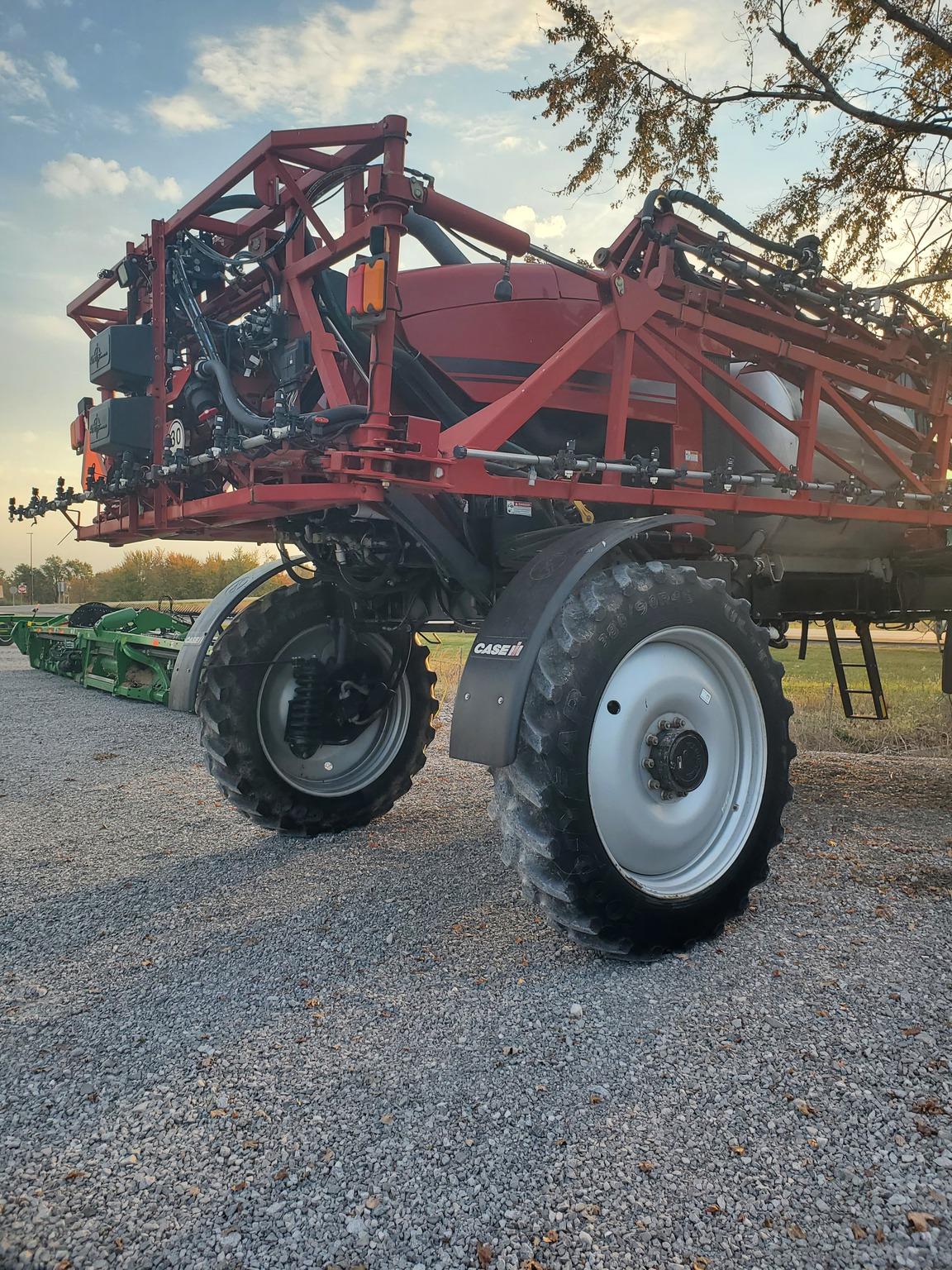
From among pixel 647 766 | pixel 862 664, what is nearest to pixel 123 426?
pixel 647 766

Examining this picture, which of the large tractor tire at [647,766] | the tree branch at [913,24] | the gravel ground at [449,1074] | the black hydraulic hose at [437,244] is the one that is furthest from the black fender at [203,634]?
the tree branch at [913,24]

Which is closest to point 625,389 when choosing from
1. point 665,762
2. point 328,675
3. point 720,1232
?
point 665,762

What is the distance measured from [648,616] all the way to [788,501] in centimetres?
150

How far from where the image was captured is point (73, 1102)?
2186mm

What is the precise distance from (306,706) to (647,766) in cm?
180

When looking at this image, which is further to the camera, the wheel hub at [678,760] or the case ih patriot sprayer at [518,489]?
the wheel hub at [678,760]

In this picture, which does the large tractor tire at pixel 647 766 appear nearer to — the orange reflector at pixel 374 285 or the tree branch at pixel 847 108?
the orange reflector at pixel 374 285

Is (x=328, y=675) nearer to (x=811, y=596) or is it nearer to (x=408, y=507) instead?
(x=408, y=507)

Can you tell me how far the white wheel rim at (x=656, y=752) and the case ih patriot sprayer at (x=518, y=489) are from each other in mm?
12

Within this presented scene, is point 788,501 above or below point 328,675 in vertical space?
above

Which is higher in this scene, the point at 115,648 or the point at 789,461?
the point at 789,461

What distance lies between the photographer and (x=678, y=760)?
3041 mm

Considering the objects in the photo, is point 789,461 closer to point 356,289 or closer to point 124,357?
point 356,289

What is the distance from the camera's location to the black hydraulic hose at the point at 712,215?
3820 mm
